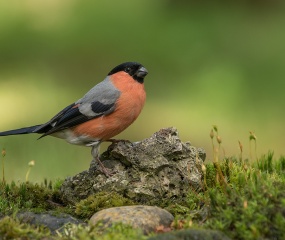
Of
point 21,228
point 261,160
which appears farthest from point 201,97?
point 21,228

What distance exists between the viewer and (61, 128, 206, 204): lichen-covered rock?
21.4 feet

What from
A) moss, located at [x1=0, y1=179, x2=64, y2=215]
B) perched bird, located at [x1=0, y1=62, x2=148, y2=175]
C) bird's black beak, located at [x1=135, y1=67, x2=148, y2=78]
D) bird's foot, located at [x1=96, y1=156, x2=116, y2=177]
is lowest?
moss, located at [x1=0, y1=179, x2=64, y2=215]

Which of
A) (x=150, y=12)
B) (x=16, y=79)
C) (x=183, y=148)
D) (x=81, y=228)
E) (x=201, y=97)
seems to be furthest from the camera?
(x=150, y=12)

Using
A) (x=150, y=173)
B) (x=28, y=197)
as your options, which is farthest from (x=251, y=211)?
(x=28, y=197)

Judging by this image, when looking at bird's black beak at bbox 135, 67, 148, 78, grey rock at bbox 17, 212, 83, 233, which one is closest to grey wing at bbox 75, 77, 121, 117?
bird's black beak at bbox 135, 67, 148, 78

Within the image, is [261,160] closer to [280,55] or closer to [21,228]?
[21,228]

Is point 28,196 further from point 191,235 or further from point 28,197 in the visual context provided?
point 191,235

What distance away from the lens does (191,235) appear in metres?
5.11

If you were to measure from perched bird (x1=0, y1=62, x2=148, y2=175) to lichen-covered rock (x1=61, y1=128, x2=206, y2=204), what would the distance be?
0.27 metres

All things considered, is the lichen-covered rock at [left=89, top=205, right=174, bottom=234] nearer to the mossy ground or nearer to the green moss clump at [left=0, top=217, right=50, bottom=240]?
the mossy ground

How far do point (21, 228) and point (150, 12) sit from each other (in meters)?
10.4

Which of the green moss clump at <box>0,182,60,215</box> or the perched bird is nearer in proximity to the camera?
the green moss clump at <box>0,182,60,215</box>

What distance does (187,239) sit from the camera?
16.7 feet

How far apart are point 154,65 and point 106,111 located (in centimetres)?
666
